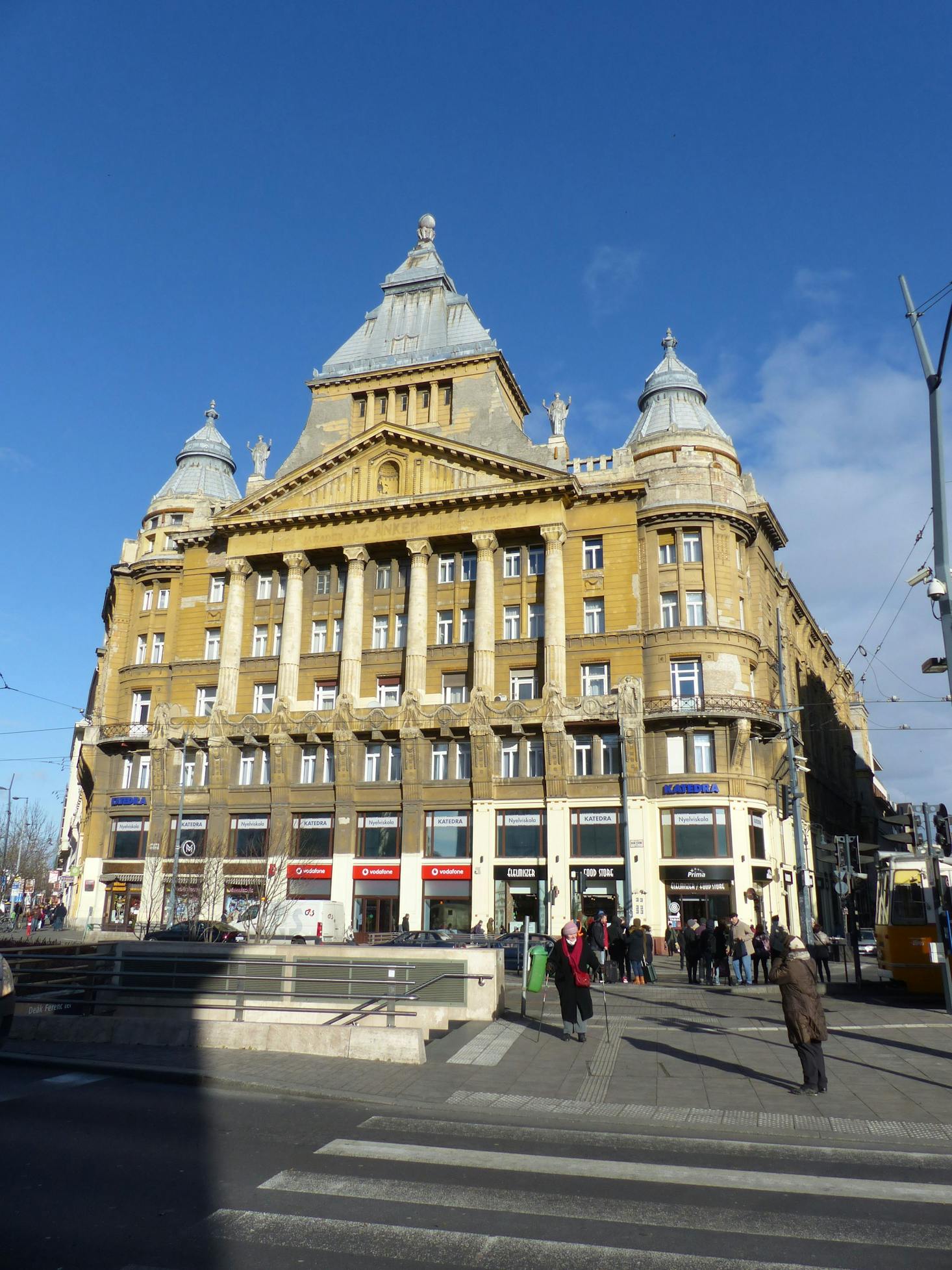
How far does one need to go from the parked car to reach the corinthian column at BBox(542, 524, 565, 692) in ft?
61.1

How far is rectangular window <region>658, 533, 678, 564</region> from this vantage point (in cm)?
4678

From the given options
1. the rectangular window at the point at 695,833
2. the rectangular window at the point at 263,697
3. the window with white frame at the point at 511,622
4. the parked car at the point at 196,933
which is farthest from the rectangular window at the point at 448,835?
the parked car at the point at 196,933

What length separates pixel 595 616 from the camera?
46.9m

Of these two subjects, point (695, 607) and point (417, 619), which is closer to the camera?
point (695, 607)

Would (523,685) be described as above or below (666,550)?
below

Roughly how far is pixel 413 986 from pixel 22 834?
110837 mm

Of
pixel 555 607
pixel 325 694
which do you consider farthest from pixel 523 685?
pixel 325 694

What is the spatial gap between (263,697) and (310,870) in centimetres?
993

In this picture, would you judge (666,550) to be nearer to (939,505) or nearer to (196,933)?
(196,933)

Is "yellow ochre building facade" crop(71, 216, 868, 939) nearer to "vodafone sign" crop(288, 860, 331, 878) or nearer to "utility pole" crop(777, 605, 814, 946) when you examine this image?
"vodafone sign" crop(288, 860, 331, 878)

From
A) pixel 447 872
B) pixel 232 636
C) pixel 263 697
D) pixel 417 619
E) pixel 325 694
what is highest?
pixel 232 636

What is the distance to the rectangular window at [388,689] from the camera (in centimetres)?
4865

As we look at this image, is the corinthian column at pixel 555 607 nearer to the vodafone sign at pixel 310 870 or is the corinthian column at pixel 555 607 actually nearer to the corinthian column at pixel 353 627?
the corinthian column at pixel 353 627

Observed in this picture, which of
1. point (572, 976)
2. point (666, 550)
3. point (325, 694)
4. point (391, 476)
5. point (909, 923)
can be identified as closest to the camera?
point (572, 976)
